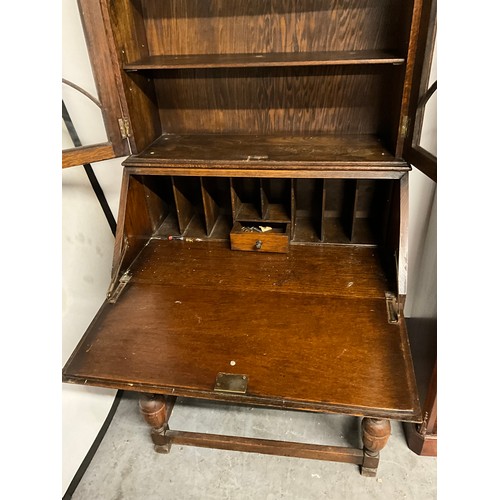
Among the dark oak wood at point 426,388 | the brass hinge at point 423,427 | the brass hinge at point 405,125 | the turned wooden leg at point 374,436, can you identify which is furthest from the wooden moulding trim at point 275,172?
the brass hinge at point 423,427

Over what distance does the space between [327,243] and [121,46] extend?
1.02m

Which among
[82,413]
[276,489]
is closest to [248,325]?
[276,489]

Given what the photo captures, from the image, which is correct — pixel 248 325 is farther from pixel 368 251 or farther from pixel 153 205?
pixel 153 205

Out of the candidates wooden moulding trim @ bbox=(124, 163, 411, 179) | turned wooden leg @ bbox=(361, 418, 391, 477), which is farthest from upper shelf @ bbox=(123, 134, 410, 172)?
turned wooden leg @ bbox=(361, 418, 391, 477)

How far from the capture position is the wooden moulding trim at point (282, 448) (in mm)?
1571

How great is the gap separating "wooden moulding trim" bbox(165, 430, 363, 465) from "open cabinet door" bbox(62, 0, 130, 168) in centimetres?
120

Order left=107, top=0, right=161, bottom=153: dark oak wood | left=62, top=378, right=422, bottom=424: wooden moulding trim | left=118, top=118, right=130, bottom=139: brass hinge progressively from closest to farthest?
left=62, top=378, right=422, bottom=424: wooden moulding trim → left=107, top=0, right=161, bottom=153: dark oak wood → left=118, top=118, right=130, bottom=139: brass hinge

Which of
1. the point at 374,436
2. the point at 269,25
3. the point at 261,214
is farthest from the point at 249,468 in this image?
the point at 269,25

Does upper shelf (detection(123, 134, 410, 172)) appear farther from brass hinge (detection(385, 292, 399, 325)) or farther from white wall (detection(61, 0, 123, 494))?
brass hinge (detection(385, 292, 399, 325))

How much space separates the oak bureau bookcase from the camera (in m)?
1.15

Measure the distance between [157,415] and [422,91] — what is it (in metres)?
1.52

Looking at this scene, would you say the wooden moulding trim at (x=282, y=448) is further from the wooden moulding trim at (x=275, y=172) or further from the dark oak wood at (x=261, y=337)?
the wooden moulding trim at (x=275, y=172)
